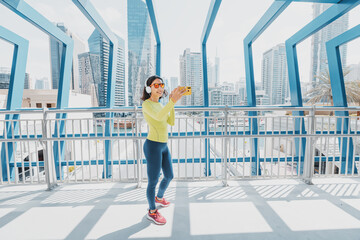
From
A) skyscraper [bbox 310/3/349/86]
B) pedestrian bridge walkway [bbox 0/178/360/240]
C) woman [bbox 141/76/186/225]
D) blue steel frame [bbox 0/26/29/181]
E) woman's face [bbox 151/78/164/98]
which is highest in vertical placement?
skyscraper [bbox 310/3/349/86]

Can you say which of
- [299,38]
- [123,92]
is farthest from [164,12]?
[299,38]

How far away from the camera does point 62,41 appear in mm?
4082

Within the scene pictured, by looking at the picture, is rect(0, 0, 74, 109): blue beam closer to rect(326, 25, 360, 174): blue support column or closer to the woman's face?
the woman's face

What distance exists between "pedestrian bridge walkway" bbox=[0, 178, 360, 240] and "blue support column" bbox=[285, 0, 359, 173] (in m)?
1.49

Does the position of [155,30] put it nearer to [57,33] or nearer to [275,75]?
[57,33]

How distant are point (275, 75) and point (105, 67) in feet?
16.8

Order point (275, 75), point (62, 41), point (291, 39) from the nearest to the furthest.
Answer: point (62, 41) → point (291, 39) → point (275, 75)

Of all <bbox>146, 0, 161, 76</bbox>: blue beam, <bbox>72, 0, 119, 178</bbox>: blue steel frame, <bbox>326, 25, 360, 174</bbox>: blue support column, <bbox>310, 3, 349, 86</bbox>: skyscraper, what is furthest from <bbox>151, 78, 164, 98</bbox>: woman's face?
<bbox>326, 25, 360, 174</bbox>: blue support column

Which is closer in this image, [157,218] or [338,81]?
[157,218]

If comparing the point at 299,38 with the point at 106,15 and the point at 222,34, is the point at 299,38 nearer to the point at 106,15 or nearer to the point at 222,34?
the point at 222,34

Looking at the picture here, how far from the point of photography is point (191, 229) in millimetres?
1631

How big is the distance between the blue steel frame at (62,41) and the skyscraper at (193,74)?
2.95 metres

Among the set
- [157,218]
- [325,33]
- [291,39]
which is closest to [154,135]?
[157,218]

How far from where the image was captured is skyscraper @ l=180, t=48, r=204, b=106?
15.2 ft
